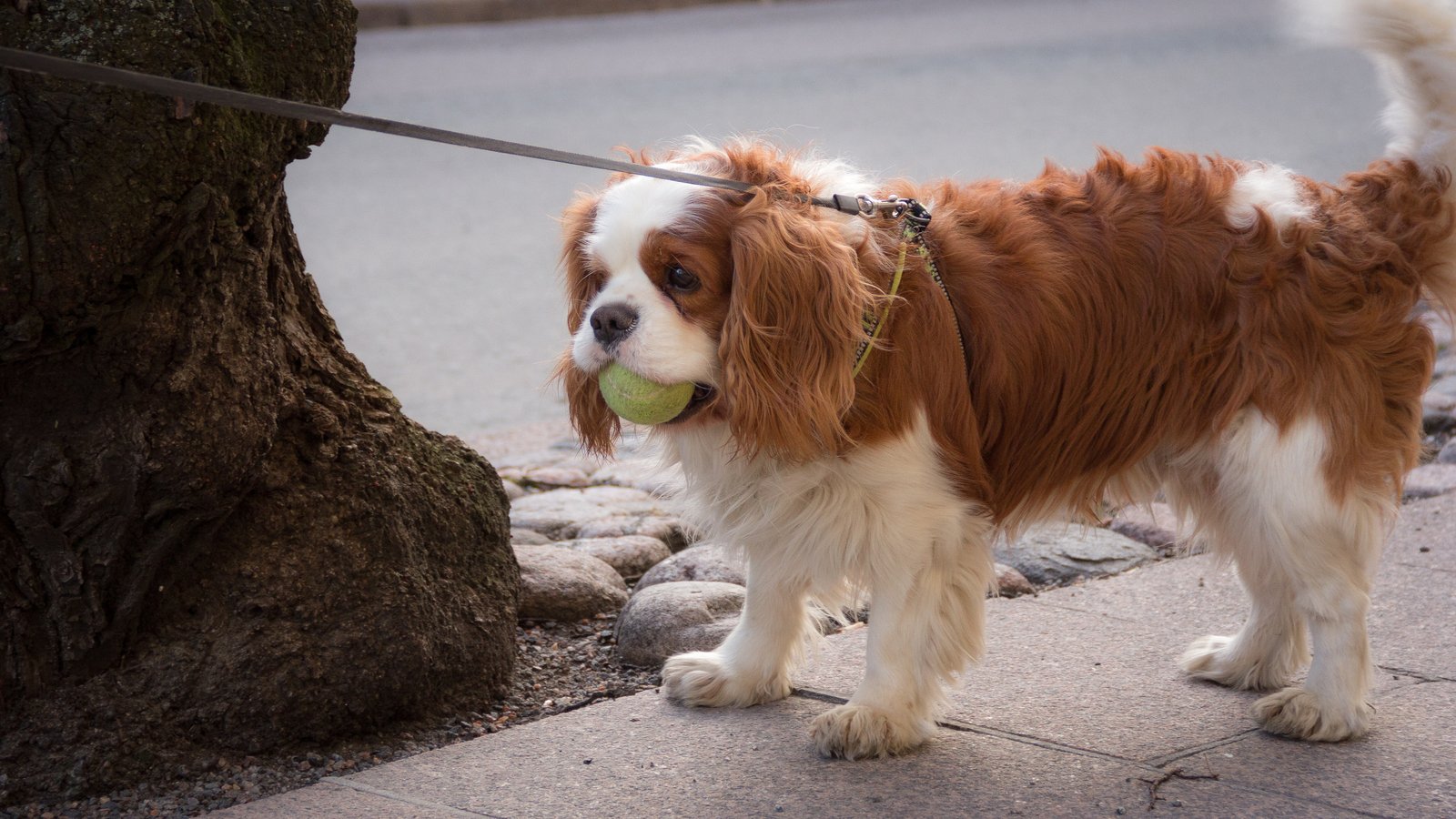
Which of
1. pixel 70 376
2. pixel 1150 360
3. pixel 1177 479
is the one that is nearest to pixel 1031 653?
pixel 1177 479

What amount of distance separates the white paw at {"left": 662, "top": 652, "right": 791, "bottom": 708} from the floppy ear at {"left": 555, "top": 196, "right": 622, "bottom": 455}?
64 centimetres

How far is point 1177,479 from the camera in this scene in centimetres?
382

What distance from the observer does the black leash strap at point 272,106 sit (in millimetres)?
2420

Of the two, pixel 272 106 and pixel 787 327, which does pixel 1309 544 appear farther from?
pixel 272 106

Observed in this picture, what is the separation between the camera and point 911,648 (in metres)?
3.53

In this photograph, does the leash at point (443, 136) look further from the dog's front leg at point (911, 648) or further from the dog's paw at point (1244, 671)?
the dog's paw at point (1244, 671)

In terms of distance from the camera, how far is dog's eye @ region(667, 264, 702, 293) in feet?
10.5

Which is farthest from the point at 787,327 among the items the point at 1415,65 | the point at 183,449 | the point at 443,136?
the point at 1415,65

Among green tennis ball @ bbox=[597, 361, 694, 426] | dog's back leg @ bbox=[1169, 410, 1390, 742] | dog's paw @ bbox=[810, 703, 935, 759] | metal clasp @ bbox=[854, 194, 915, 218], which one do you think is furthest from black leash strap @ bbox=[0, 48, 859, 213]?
dog's back leg @ bbox=[1169, 410, 1390, 742]

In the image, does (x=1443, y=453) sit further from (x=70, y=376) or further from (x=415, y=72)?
(x=415, y=72)

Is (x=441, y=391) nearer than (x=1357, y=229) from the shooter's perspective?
No

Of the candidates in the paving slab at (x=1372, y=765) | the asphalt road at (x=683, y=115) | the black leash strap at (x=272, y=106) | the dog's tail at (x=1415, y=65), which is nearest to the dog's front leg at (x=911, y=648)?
the paving slab at (x=1372, y=765)

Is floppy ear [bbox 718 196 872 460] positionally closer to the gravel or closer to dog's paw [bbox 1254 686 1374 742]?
the gravel

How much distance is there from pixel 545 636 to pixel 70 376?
1627 mm
